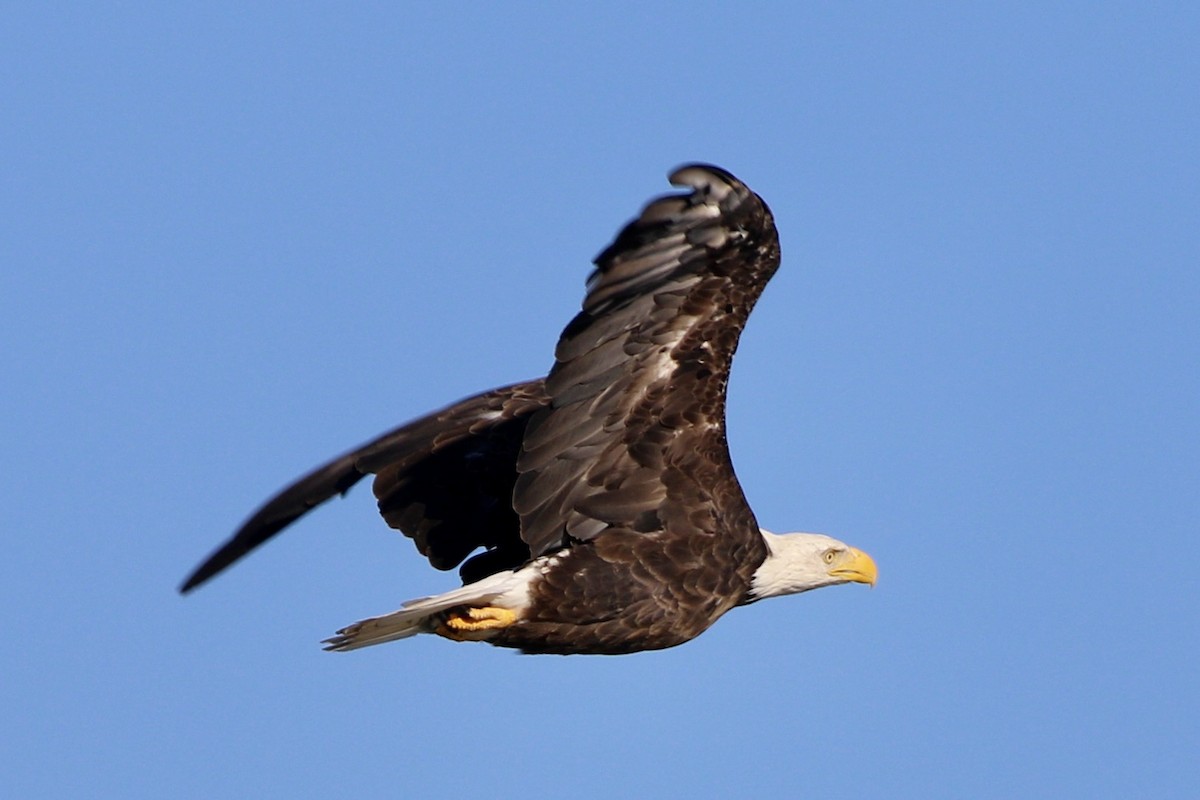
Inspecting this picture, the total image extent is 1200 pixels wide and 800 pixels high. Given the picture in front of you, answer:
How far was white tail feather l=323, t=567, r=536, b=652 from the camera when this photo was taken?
31.2ft

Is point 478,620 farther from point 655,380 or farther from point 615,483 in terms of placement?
point 655,380

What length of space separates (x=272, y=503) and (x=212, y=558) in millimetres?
383

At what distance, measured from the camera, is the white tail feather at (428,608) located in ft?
31.2

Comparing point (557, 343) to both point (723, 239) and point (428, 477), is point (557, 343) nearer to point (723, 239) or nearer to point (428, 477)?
point (723, 239)

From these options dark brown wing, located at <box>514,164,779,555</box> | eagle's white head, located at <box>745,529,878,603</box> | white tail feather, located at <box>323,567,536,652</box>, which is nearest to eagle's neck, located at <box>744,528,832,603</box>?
eagle's white head, located at <box>745,529,878,603</box>

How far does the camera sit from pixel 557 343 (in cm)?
901

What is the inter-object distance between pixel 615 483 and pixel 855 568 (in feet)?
5.48

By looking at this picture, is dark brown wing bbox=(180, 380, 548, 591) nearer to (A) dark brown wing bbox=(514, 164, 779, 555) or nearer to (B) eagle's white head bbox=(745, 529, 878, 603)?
(A) dark brown wing bbox=(514, 164, 779, 555)

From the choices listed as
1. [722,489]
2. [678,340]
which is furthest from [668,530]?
[678,340]

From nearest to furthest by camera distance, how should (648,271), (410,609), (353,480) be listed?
(648,271), (410,609), (353,480)

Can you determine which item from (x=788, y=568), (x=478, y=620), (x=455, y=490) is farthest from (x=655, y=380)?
(x=455, y=490)

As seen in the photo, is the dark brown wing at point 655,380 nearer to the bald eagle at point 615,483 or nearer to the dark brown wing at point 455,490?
the bald eagle at point 615,483

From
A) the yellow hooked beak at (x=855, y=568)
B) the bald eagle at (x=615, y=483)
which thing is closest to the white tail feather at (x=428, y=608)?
the bald eagle at (x=615, y=483)

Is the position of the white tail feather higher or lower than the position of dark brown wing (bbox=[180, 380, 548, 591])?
lower
